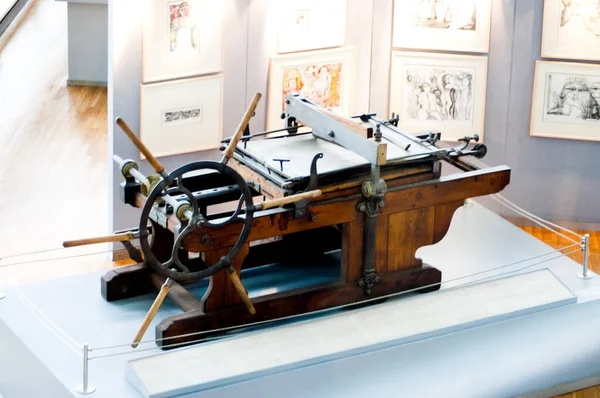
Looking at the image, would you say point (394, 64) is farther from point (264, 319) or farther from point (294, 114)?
point (264, 319)

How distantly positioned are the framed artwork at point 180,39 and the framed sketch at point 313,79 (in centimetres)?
48

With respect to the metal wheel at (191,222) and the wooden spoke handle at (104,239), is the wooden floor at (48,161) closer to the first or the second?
the wooden spoke handle at (104,239)

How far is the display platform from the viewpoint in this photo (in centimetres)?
566

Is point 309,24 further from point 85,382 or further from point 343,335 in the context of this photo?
point 85,382

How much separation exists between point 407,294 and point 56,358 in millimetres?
1909

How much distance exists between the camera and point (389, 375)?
232 inches

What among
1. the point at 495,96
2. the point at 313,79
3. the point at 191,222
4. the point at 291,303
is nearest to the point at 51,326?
the point at 191,222

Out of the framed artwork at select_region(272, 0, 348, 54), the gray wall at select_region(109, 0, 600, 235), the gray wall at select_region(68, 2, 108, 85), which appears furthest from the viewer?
the gray wall at select_region(68, 2, 108, 85)

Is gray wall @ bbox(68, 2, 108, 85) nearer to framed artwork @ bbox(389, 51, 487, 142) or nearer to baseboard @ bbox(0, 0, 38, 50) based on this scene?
baseboard @ bbox(0, 0, 38, 50)

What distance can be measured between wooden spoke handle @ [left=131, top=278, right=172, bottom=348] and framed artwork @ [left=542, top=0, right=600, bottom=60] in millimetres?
4192

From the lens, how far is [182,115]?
27.4 ft

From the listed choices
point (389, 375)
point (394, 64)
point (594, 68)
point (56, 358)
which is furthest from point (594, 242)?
point (56, 358)

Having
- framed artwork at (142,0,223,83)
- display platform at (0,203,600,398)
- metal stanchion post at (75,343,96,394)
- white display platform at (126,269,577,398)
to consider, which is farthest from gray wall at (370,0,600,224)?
metal stanchion post at (75,343,96,394)

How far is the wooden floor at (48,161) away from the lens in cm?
855
